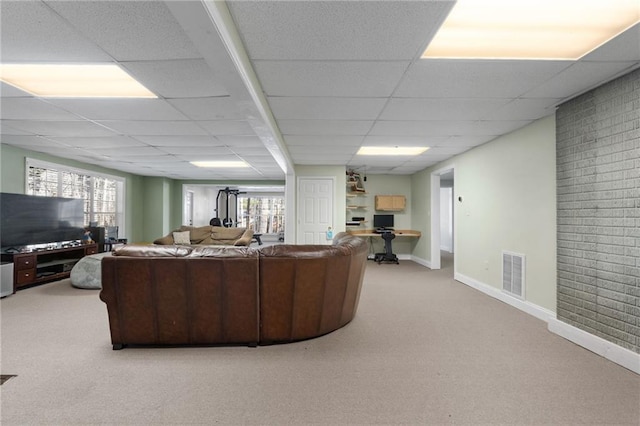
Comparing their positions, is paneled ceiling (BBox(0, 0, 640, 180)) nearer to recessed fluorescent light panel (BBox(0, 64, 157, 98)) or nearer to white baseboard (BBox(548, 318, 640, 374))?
recessed fluorescent light panel (BBox(0, 64, 157, 98))

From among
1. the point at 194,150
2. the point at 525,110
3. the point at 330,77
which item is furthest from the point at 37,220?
the point at 525,110

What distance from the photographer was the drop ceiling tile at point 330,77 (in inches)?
94.3

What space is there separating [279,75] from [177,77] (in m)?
0.89

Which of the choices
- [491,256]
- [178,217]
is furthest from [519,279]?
[178,217]

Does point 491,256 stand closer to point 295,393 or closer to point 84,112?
point 295,393

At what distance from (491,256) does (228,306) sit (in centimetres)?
393

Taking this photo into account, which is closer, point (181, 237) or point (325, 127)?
point (325, 127)

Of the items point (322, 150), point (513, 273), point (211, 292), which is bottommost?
point (513, 273)

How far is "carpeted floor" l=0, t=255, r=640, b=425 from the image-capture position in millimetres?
1801

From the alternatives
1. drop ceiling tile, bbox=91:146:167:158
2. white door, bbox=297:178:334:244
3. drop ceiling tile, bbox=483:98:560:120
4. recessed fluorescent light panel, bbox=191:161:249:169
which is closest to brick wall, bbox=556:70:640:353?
drop ceiling tile, bbox=483:98:560:120

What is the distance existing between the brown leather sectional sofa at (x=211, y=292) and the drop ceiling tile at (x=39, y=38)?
155 cm

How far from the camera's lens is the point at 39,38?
208 cm

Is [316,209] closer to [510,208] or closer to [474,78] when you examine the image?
[510,208]

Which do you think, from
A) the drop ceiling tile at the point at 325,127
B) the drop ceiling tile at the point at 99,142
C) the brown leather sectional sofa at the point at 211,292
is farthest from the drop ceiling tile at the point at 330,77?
the drop ceiling tile at the point at 99,142
